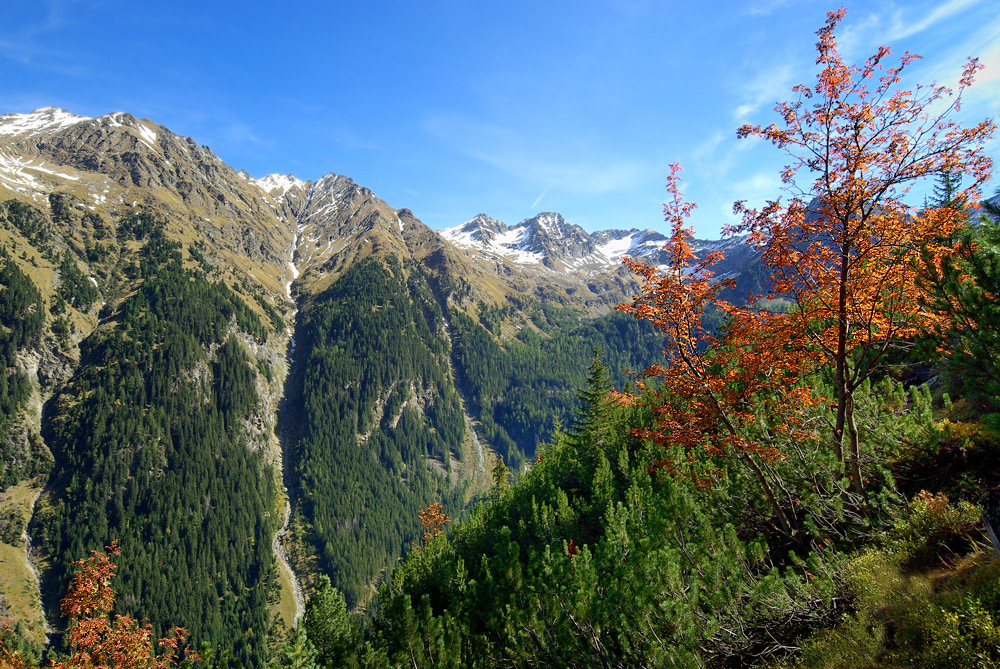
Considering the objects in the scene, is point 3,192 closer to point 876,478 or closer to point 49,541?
point 49,541

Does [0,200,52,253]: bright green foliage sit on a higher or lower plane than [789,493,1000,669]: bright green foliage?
higher

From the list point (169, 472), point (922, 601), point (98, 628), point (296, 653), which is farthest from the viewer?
point (169, 472)

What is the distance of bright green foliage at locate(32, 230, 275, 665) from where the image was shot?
116250 mm

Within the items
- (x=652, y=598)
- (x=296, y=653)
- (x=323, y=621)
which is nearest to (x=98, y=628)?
(x=296, y=653)

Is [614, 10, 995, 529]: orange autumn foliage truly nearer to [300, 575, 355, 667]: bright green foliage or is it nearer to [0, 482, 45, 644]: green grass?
[300, 575, 355, 667]: bright green foliage

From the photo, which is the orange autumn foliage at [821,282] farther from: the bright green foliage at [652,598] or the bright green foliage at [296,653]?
the bright green foliage at [296,653]

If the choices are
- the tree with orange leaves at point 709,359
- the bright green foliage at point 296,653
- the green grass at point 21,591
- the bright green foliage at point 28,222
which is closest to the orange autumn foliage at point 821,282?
the tree with orange leaves at point 709,359

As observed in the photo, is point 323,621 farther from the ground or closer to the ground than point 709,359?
closer to the ground

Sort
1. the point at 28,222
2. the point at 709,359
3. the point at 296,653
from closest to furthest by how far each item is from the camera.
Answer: the point at 709,359, the point at 296,653, the point at 28,222

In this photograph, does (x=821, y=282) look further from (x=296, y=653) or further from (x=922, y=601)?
(x=296, y=653)

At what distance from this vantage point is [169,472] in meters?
143

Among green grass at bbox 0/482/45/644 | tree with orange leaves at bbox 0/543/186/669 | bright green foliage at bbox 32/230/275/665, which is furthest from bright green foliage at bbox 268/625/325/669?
green grass at bbox 0/482/45/644

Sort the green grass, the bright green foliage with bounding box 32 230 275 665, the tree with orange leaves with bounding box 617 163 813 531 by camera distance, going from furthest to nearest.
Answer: the bright green foliage with bounding box 32 230 275 665 < the green grass < the tree with orange leaves with bounding box 617 163 813 531

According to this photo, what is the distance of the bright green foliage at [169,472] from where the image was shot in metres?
116
